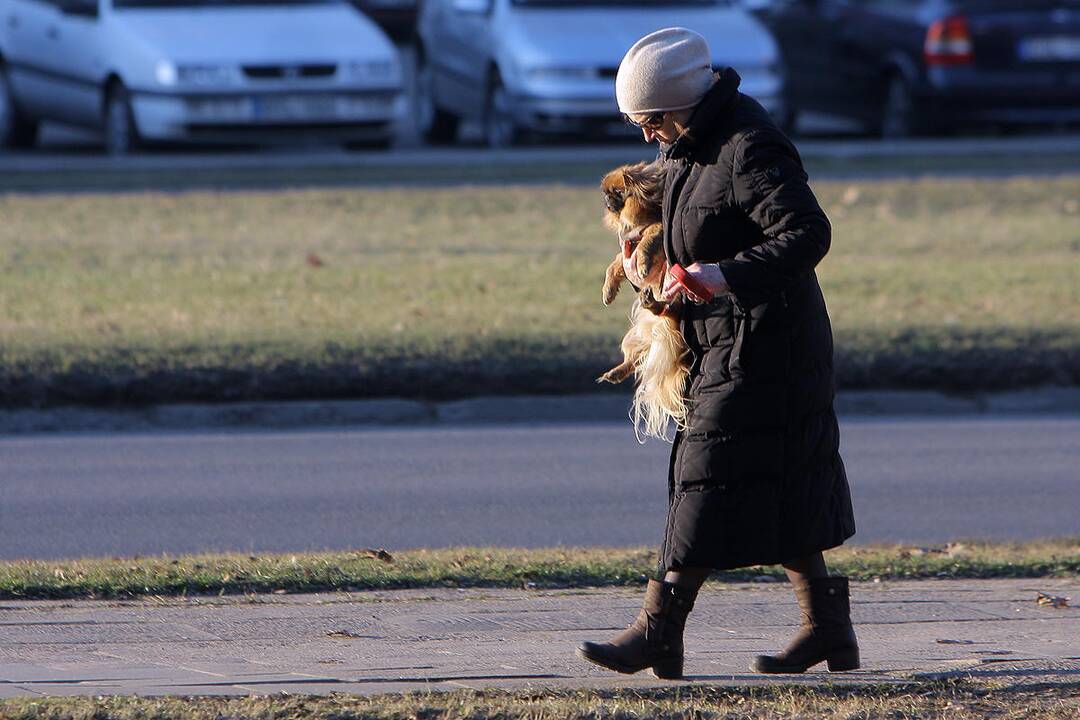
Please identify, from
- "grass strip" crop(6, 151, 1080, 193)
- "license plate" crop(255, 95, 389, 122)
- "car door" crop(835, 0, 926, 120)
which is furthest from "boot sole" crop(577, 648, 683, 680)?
"car door" crop(835, 0, 926, 120)

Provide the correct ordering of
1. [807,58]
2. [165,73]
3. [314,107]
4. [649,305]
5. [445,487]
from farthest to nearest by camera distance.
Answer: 1. [807,58]
2. [314,107]
3. [165,73]
4. [445,487]
5. [649,305]

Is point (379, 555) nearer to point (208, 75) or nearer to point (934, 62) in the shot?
point (208, 75)

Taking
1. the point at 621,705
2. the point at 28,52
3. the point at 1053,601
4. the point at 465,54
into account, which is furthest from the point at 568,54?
the point at 621,705

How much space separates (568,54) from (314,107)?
7.68ft

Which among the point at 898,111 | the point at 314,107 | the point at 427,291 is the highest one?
the point at 898,111

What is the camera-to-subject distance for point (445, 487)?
763 centimetres

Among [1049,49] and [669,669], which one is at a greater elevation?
[1049,49]

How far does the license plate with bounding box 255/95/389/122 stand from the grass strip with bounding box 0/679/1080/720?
12203mm

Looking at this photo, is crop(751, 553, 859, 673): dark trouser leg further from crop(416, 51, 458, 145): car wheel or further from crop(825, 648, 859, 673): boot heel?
crop(416, 51, 458, 145): car wheel

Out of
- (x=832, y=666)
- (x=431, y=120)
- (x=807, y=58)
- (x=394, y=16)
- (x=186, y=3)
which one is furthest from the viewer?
(x=394, y=16)

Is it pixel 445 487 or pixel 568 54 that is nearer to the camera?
pixel 445 487

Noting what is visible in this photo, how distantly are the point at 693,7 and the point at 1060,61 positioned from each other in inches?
140

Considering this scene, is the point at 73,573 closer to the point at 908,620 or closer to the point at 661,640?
the point at 661,640

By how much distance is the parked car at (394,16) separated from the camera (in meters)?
23.8
